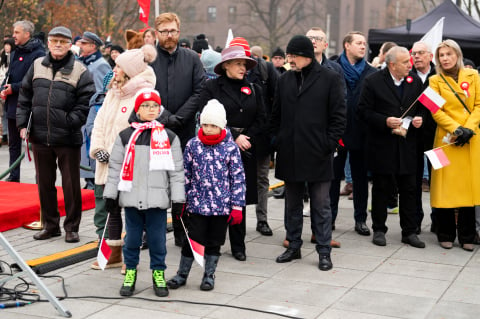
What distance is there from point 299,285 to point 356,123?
2749 millimetres

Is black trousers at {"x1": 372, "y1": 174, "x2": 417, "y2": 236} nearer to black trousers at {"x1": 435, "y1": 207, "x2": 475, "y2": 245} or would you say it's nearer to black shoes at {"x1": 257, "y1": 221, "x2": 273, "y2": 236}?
black trousers at {"x1": 435, "y1": 207, "x2": 475, "y2": 245}

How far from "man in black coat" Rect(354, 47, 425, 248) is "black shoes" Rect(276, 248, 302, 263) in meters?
1.19

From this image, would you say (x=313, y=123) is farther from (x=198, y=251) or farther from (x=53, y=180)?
(x=53, y=180)

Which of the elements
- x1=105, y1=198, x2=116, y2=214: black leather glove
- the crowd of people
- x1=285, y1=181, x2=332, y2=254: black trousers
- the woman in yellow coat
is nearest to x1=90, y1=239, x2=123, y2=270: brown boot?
the crowd of people

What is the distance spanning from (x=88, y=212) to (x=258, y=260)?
3.26 metres

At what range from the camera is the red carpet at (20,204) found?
894 centimetres

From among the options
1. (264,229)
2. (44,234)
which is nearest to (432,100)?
(264,229)

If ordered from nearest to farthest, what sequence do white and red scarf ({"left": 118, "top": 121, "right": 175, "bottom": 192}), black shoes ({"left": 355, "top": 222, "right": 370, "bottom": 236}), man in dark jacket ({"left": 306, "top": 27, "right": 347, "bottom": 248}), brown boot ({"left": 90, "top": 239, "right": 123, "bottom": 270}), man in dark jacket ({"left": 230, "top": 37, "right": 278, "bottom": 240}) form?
white and red scarf ({"left": 118, "top": 121, "right": 175, "bottom": 192})
brown boot ({"left": 90, "top": 239, "right": 123, "bottom": 270})
man in dark jacket ({"left": 230, "top": 37, "right": 278, "bottom": 240})
man in dark jacket ({"left": 306, "top": 27, "right": 347, "bottom": 248})
black shoes ({"left": 355, "top": 222, "right": 370, "bottom": 236})

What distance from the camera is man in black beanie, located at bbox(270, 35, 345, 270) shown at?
7309 millimetres

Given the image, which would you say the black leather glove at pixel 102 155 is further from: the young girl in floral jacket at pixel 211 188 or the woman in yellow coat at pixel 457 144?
the woman in yellow coat at pixel 457 144

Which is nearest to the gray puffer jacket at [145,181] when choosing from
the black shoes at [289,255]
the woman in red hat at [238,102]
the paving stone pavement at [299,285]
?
the paving stone pavement at [299,285]

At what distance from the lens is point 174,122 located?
7.57 m

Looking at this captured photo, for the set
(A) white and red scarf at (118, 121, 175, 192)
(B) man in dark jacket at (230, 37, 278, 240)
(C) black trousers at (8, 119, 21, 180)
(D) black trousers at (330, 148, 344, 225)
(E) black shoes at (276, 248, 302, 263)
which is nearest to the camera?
(A) white and red scarf at (118, 121, 175, 192)

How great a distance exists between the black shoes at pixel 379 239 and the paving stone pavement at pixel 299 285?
0.09m
